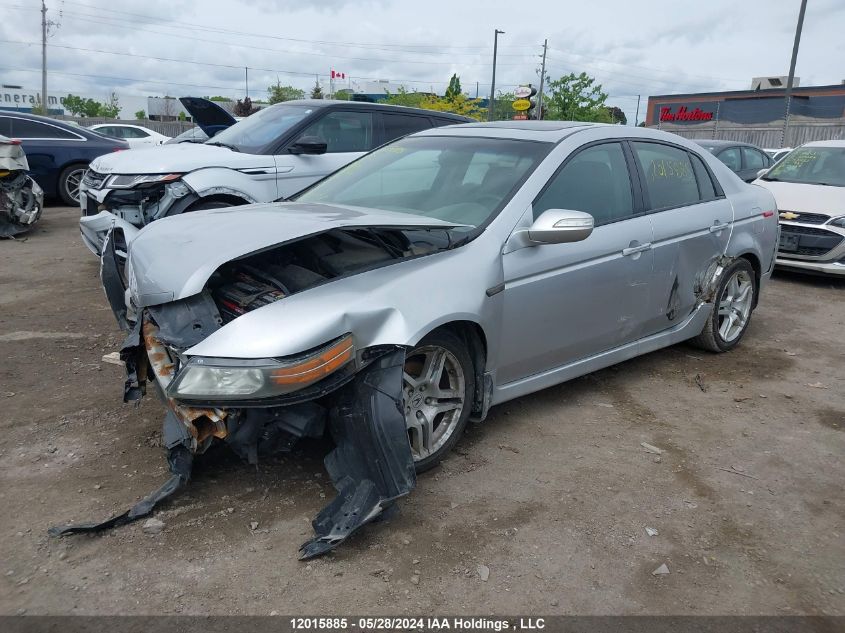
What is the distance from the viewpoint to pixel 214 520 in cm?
299

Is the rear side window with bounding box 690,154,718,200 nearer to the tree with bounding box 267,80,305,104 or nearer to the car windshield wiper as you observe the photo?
the car windshield wiper

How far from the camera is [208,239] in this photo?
3.20 meters

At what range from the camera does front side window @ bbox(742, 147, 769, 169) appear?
1289cm

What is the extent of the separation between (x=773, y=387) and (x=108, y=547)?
4.27m

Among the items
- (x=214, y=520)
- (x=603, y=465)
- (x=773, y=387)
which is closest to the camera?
(x=214, y=520)

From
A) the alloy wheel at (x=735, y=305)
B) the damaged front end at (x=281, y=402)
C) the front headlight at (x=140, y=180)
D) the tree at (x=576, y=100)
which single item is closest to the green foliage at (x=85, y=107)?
the tree at (x=576, y=100)

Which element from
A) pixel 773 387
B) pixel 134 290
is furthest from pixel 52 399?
pixel 773 387

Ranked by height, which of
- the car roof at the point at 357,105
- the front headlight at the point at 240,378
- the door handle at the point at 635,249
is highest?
the car roof at the point at 357,105

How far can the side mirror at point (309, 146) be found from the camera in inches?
260

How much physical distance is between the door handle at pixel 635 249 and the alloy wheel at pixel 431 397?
1.44 metres

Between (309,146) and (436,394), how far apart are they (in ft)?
13.1

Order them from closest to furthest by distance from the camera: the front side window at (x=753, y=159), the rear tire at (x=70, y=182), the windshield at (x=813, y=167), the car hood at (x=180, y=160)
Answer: the car hood at (x=180, y=160)
the windshield at (x=813, y=167)
the rear tire at (x=70, y=182)
the front side window at (x=753, y=159)

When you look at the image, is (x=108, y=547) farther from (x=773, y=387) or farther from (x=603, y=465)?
(x=773, y=387)

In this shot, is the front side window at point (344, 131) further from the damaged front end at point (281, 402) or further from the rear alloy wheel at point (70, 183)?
the rear alloy wheel at point (70, 183)
